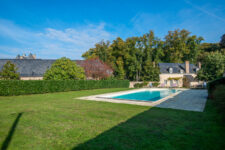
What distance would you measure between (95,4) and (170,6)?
37.0 feet

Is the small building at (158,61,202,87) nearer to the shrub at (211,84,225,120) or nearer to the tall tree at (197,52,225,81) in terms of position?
the tall tree at (197,52,225,81)

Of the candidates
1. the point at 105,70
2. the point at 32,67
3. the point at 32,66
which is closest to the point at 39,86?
the point at 32,67

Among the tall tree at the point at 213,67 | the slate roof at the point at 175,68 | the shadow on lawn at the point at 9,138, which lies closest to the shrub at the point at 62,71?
the shadow on lawn at the point at 9,138

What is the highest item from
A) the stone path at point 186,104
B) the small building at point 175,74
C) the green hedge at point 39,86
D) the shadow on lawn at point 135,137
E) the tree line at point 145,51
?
the tree line at point 145,51

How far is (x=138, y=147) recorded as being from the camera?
367 cm

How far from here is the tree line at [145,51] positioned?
4291 cm

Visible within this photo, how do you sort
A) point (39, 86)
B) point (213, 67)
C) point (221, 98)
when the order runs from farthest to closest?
1. point (213, 67)
2. point (39, 86)
3. point (221, 98)

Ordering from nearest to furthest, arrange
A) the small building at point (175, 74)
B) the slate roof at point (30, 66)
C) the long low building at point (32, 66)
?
the long low building at point (32, 66)
the slate roof at point (30, 66)
the small building at point (175, 74)

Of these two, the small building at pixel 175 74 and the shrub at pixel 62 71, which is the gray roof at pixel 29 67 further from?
the small building at pixel 175 74

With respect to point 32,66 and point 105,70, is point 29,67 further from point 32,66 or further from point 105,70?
point 105,70

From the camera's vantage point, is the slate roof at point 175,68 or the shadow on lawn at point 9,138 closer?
the shadow on lawn at point 9,138

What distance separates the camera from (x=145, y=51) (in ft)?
149

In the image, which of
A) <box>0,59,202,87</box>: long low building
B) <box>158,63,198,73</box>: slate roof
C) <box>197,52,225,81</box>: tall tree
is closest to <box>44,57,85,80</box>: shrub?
<box>0,59,202,87</box>: long low building

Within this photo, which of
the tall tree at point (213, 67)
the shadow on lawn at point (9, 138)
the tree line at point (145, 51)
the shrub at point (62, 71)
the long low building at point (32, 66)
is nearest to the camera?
the shadow on lawn at point (9, 138)
